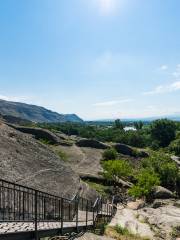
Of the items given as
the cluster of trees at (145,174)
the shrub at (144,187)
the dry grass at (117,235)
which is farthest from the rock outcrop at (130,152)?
the dry grass at (117,235)

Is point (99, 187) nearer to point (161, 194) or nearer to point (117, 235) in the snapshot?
point (161, 194)

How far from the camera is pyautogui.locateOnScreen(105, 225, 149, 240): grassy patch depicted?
21753 mm

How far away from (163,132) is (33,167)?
4455 inches

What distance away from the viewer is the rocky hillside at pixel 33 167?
32.1 metres

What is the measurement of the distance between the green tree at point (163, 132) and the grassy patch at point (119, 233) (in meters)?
120

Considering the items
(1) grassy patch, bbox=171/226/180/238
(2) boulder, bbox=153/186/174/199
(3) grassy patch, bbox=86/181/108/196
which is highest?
(1) grassy patch, bbox=171/226/180/238

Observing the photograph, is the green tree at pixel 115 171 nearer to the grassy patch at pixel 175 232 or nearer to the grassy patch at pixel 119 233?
the grassy patch at pixel 175 232

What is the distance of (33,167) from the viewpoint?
37.7 meters

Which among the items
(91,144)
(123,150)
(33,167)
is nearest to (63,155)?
(91,144)

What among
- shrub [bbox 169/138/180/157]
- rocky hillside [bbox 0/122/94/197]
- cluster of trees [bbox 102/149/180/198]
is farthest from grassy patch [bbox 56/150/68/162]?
shrub [bbox 169/138/180/157]

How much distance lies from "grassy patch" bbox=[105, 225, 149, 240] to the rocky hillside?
9604 mm

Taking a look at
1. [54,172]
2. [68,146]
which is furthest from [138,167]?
[54,172]

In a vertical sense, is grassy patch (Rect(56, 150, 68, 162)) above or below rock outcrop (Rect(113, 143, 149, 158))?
above

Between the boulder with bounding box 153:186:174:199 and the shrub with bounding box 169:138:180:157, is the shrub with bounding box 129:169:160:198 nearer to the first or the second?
the boulder with bounding box 153:186:174:199
